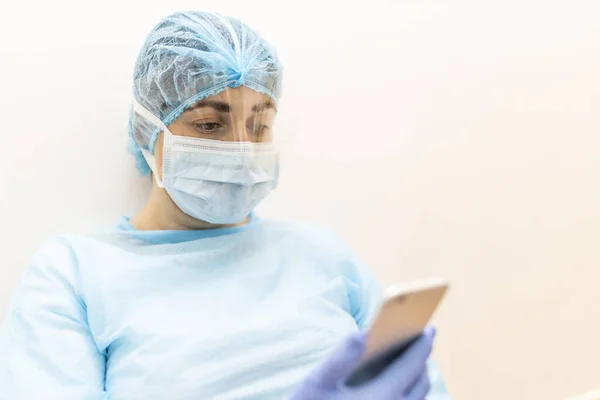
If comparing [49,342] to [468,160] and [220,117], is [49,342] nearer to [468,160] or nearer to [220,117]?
[220,117]

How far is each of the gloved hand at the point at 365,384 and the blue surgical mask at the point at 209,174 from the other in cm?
39

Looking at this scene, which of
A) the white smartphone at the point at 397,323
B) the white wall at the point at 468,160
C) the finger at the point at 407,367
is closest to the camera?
the white smartphone at the point at 397,323

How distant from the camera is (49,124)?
44.6 inches

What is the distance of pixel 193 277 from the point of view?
40.1 inches

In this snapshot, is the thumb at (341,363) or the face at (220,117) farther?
the face at (220,117)

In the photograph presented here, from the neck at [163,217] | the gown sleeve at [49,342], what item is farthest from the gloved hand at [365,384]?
the neck at [163,217]

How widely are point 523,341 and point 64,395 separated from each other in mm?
1032

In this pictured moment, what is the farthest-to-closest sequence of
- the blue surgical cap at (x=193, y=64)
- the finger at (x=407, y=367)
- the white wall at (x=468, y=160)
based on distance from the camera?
the white wall at (x=468, y=160) → the blue surgical cap at (x=193, y=64) → the finger at (x=407, y=367)

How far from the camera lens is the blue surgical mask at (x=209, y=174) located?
0.99 m

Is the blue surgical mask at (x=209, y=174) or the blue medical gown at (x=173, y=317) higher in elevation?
the blue surgical mask at (x=209, y=174)

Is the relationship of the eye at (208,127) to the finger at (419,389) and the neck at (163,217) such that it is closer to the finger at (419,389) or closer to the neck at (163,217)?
the neck at (163,217)

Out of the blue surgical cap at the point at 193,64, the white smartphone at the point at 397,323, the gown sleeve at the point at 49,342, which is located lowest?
the gown sleeve at the point at 49,342

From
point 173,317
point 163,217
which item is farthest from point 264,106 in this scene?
point 173,317

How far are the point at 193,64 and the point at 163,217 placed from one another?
0.30 meters
